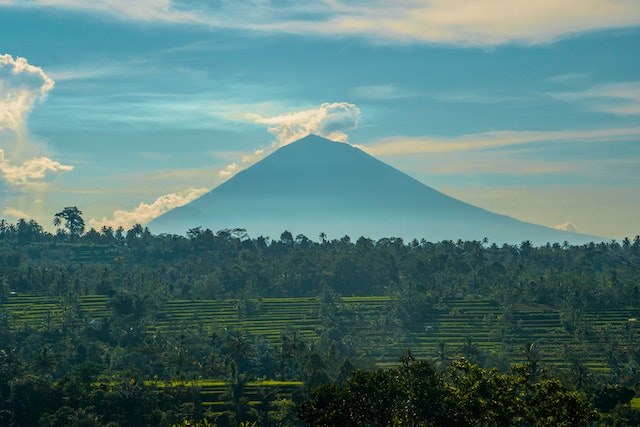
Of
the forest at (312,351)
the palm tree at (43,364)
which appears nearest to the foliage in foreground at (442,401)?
the forest at (312,351)

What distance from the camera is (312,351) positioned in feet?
410

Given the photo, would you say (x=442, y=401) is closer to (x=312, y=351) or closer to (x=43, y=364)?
(x=312, y=351)

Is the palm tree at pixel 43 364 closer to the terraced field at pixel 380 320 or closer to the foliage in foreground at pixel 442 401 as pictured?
the terraced field at pixel 380 320

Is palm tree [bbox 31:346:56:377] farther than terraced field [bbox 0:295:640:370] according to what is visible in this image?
No

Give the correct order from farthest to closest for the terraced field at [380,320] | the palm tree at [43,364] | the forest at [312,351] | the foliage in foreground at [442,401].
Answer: the terraced field at [380,320] < the palm tree at [43,364] < the forest at [312,351] < the foliage in foreground at [442,401]

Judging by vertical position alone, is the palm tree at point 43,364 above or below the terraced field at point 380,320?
below

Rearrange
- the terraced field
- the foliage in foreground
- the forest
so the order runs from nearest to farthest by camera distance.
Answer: the foliage in foreground < the forest < the terraced field

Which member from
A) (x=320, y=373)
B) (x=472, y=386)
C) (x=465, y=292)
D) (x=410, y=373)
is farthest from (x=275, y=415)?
(x=465, y=292)

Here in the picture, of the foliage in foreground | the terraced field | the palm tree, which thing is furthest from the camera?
the terraced field

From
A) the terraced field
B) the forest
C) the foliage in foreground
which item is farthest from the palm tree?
the foliage in foreground

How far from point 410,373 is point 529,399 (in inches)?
433

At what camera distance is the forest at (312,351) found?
62.0 meters

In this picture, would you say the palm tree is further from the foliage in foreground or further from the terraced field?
the foliage in foreground

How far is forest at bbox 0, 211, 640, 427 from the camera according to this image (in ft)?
203
